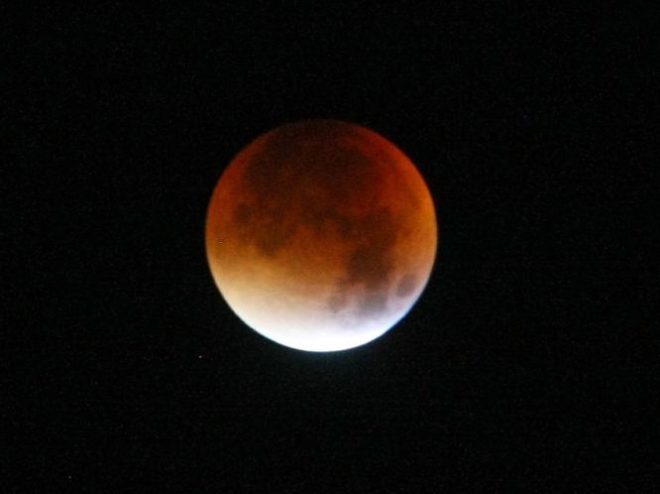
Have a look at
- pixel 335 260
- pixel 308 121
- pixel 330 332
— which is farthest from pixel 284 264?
pixel 308 121

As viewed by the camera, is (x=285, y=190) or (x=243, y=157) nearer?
(x=285, y=190)

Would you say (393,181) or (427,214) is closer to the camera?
(393,181)

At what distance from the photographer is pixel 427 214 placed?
552 centimetres

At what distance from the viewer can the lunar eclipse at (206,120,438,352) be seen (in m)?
4.93

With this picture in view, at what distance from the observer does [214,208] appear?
18.1 ft

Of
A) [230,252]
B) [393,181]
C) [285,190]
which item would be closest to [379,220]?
[393,181]

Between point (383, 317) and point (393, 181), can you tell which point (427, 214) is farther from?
point (383, 317)

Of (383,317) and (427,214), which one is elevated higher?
(427,214)

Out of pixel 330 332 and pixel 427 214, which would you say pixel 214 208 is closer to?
pixel 330 332

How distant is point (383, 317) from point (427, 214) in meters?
1.00

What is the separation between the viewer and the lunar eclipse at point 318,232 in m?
4.93

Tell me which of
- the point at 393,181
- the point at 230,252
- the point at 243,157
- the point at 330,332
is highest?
the point at 243,157

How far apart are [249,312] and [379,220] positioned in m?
1.38

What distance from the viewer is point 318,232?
491cm
